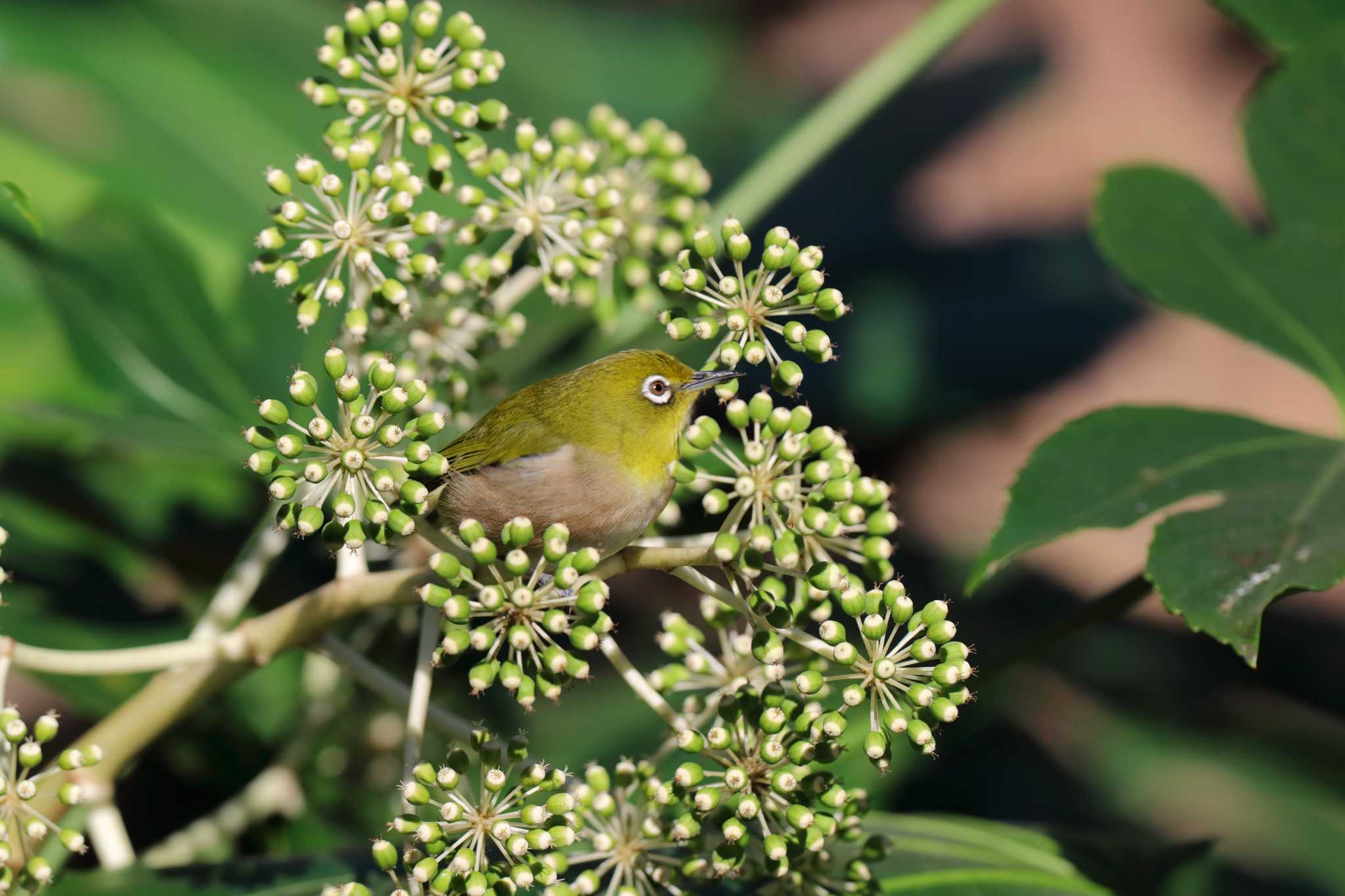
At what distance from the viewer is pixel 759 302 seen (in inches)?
60.3

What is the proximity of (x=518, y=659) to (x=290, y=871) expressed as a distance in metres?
0.74

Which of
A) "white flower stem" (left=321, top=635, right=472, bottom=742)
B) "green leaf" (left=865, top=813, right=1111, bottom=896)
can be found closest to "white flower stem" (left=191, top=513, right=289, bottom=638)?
"white flower stem" (left=321, top=635, right=472, bottom=742)

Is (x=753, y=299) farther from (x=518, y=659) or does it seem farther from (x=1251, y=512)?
(x=1251, y=512)

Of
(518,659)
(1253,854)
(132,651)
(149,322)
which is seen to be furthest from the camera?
(1253,854)

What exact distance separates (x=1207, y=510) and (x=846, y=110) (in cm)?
118

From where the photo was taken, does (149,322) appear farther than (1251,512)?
Yes

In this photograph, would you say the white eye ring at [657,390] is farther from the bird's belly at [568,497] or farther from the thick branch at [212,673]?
the thick branch at [212,673]

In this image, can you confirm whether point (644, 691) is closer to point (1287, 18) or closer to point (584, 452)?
point (584, 452)

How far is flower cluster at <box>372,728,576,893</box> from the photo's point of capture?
1436 millimetres

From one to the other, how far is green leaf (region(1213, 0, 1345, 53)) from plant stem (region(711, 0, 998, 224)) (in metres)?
0.59

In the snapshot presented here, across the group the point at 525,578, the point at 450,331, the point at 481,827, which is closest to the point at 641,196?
the point at 450,331

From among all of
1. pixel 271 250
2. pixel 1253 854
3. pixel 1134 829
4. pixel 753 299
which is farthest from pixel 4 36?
pixel 1253 854

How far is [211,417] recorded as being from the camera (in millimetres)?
2416

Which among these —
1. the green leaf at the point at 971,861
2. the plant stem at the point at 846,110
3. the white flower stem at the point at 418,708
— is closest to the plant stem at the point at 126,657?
the white flower stem at the point at 418,708
